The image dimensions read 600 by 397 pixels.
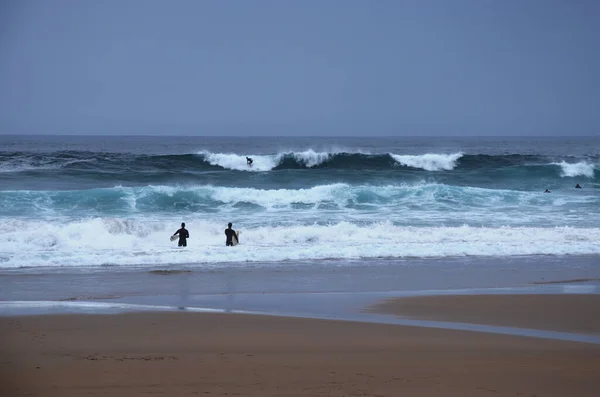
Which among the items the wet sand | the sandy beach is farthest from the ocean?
the sandy beach

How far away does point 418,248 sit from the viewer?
14.6 metres

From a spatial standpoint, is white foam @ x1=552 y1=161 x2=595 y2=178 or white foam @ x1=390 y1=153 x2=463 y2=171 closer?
white foam @ x1=552 y1=161 x2=595 y2=178

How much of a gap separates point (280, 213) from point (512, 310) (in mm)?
12484

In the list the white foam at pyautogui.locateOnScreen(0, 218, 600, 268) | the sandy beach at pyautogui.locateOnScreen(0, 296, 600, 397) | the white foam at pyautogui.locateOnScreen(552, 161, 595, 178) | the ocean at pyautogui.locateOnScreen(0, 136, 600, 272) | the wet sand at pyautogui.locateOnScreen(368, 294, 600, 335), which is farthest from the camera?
the white foam at pyautogui.locateOnScreen(552, 161, 595, 178)

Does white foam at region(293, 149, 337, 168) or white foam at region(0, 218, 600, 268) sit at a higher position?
white foam at region(293, 149, 337, 168)

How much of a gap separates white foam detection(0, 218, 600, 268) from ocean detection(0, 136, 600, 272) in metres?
0.04

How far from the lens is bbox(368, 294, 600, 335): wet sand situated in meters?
8.45

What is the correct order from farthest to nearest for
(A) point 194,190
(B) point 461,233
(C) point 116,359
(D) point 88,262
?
(A) point 194,190 < (B) point 461,233 < (D) point 88,262 < (C) point 116,359

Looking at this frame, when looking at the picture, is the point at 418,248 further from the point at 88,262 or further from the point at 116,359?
the point at 116,359

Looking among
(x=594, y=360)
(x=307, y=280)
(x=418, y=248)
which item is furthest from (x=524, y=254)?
(x=594, y=360)

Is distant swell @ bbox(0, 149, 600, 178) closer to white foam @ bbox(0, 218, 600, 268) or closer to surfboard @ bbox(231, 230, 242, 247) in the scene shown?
white foam @ bbox(0, 218, 600, 268)

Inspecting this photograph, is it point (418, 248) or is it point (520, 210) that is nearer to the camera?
point (418, 248)

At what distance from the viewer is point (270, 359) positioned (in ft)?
22.3

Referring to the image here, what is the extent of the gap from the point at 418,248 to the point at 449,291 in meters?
4.13
